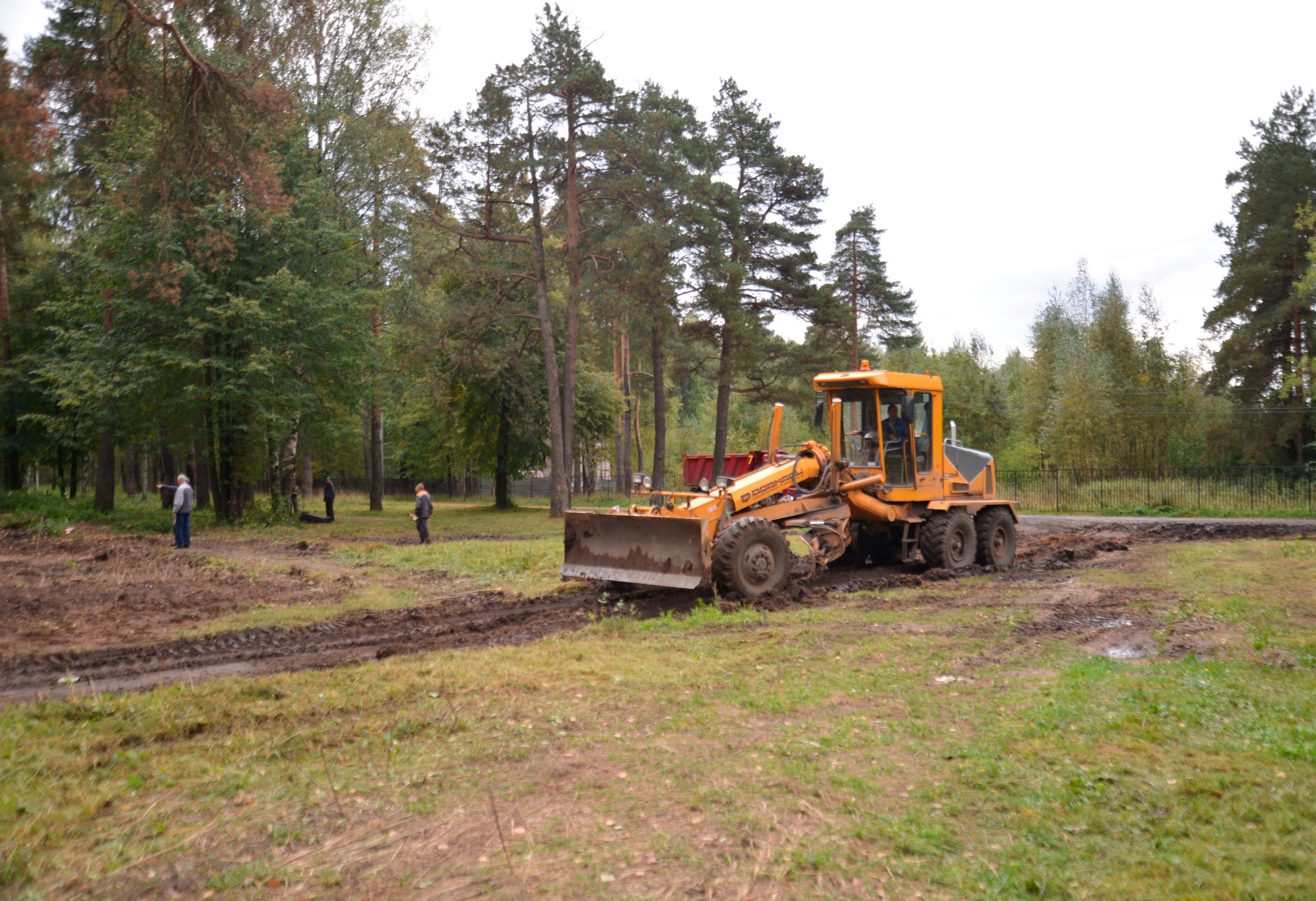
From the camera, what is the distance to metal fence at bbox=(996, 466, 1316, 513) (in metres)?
30.7

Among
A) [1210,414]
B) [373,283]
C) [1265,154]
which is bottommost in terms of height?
[1210,414]

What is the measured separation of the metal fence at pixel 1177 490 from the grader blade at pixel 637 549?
85.8 feet

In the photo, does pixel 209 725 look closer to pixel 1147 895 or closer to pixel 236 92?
pixel 1147 895

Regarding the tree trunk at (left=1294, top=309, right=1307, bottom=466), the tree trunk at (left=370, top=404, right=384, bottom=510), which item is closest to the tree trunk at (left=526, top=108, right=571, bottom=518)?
the tree trunk at (left=370, top=404, right=384, bottom=510)

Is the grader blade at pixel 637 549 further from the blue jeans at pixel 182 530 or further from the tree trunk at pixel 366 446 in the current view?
the tree trunk at pixel 366 446

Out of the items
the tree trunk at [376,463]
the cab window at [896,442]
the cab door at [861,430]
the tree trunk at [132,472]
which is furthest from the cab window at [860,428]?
the tree trunk at [132,472]

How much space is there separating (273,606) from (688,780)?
29.7 ft

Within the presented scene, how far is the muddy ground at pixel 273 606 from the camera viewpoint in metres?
8.53

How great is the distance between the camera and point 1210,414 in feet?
129

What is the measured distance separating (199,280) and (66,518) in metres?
8.24

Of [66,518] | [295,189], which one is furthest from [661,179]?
[66,518]

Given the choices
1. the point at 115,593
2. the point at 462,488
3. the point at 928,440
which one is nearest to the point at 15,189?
the point at 115,593

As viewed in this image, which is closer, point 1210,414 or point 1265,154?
point 1265,154

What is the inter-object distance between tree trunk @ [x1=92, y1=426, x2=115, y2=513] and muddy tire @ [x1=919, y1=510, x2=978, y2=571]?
2490 cm
